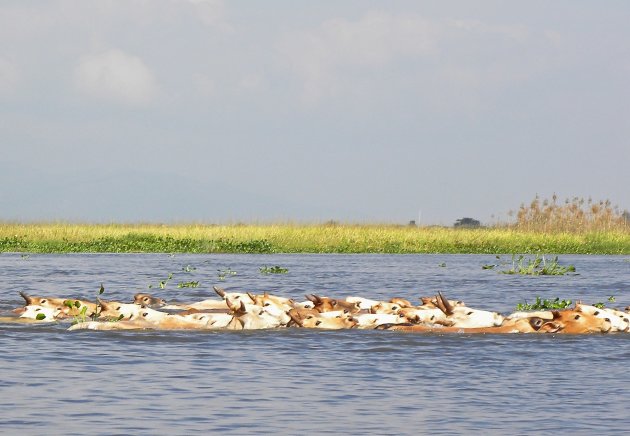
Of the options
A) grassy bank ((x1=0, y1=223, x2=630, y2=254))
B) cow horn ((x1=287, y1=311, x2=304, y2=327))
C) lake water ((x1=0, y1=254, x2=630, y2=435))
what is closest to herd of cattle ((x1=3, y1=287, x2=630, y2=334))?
cow horn ((x1=287, y1=311, x2=304, y2=327))

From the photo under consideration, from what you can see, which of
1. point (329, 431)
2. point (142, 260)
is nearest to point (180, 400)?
point (329, 431)

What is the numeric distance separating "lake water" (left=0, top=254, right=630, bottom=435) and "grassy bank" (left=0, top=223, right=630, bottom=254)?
92.0 feet

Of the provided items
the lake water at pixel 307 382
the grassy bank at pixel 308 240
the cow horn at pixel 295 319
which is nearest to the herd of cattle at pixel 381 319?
the cow horn at pixel 295 319

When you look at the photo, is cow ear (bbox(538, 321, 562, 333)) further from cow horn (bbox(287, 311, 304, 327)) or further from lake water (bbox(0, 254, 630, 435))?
cow horn (bbox(287, 311, 304, 327))

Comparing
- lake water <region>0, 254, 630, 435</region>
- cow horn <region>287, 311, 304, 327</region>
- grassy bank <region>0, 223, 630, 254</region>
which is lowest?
lake water <region>0, 254, 630, 435</region>

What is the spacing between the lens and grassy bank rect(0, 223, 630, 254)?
4938cm

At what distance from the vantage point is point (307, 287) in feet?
91.1

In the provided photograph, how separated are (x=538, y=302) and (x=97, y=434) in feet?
42.5

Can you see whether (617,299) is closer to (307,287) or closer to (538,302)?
(538,302)

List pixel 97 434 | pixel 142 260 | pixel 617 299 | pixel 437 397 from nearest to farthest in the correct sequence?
pixel 97 434, pixel 437 397, pixel 617 299, pixel 142 260

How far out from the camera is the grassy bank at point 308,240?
4938 centimetres

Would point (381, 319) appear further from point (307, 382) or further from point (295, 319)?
point (307, 382)

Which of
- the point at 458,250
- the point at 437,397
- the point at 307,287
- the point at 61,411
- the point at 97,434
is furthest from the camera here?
the point at 458,250

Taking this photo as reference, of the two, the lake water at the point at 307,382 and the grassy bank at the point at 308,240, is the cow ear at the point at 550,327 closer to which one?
the lake water at the point at 307,382
